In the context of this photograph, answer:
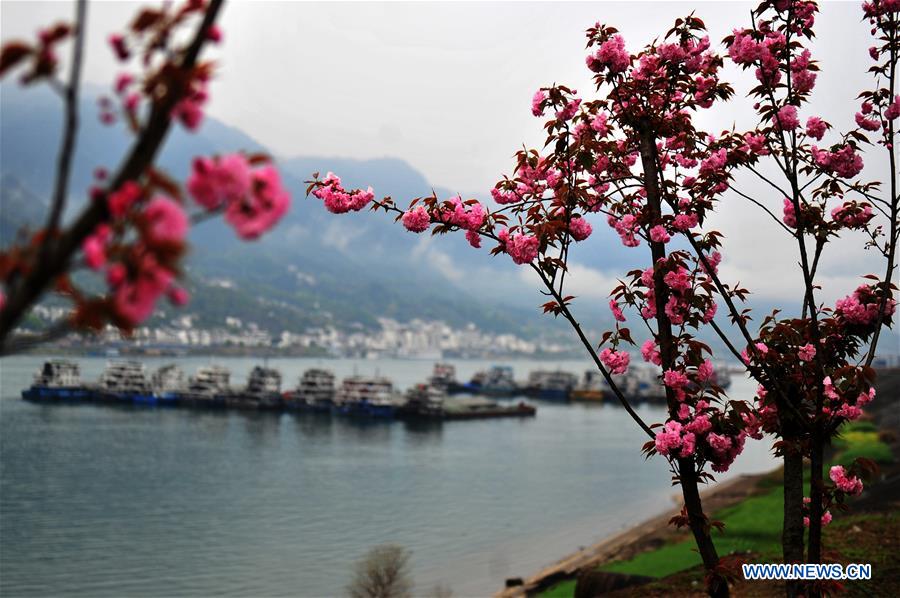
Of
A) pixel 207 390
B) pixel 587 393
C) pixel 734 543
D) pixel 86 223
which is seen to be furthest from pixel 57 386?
pixel 86 223

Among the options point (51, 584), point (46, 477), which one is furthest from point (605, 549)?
point (46, 477)

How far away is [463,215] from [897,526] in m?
11.1

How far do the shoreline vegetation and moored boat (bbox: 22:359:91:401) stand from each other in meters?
65.6

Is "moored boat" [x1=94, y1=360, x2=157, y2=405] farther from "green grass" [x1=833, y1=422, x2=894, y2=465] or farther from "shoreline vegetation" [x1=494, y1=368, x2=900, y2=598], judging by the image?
"green grass" [x1=833, y1=422, x2=894, y2=465]

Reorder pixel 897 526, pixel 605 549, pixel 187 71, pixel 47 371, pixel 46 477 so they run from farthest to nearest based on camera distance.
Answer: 1. pixel 47 371
2. pixel 46 477
3. pixel 605 549
4. pixel 897 526
5. pixel 187 71

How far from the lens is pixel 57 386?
75938 millimetres

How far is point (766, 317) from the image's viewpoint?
6.39 m

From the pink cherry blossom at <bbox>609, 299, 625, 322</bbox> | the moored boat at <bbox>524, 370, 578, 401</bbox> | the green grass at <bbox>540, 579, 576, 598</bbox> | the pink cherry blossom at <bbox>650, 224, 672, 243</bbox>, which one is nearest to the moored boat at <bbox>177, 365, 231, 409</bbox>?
the moored boat at <bbox>524, 370, 578, 401</bbox>

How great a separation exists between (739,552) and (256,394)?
68060 mm

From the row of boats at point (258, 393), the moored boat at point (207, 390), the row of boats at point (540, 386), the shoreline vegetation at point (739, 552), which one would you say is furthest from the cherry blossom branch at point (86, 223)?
the row of boats at point (540, 386)

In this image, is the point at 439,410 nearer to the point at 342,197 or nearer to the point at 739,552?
the point at 739,552

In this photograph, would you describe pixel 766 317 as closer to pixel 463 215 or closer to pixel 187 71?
pixel 463 215

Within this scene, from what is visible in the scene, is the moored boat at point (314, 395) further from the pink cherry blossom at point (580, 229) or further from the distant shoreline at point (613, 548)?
the pink cherry blossom at point (580, 229)

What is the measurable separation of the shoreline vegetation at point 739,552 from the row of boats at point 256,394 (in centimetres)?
4502
